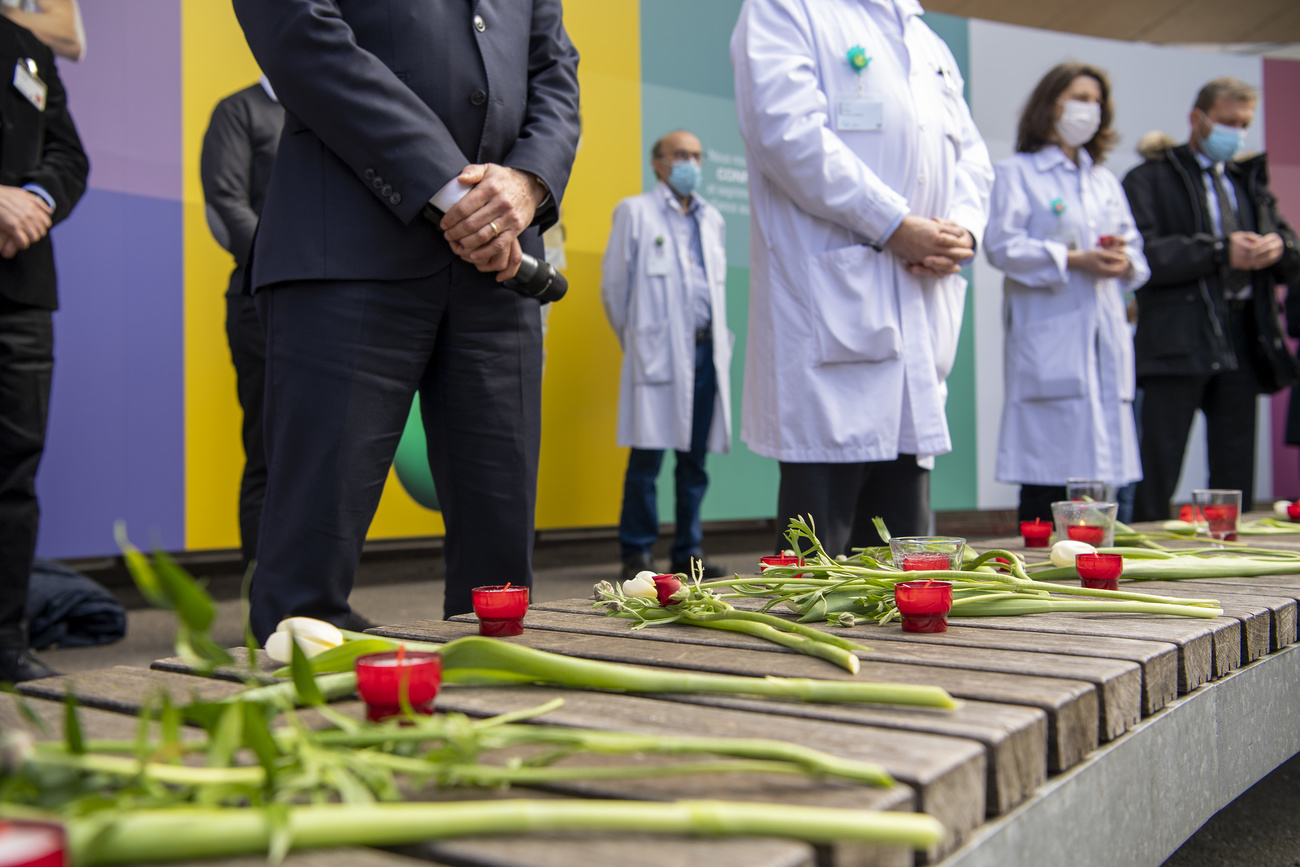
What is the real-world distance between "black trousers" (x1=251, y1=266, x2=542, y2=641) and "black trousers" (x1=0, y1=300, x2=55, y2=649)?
1.06 m

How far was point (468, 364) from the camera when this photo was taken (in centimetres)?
150

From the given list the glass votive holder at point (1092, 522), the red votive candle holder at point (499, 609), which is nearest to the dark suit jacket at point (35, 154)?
the red votive candle holder at point (499, 609)

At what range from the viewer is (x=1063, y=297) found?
3.05 m

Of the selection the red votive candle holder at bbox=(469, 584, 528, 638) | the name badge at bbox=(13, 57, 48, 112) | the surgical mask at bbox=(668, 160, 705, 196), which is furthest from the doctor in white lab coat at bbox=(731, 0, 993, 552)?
the surgical mask at bbox=(668, 160, 705, 196)

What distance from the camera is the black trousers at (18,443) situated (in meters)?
2.22

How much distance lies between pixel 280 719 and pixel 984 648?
0.57 m

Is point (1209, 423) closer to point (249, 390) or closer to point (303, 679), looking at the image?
point (249, 390)

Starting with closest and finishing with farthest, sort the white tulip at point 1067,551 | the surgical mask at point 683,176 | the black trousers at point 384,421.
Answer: the white tulip at point 1067,551 < the black trousers at point 384,421 < the surgical mask at point 683,176

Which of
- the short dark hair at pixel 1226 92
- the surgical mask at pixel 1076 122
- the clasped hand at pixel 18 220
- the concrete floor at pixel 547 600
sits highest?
the short dark hair at pixel 1226 92

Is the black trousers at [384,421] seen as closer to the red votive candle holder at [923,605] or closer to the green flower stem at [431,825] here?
the red votive candle holder at [923,605]

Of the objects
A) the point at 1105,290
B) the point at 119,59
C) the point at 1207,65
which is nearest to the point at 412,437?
the point at 119,59

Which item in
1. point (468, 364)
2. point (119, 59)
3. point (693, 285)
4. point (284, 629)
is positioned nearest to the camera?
point (284, 629)

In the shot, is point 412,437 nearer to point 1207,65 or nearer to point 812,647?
point 812,647

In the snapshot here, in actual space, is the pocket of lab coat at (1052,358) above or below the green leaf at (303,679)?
above
